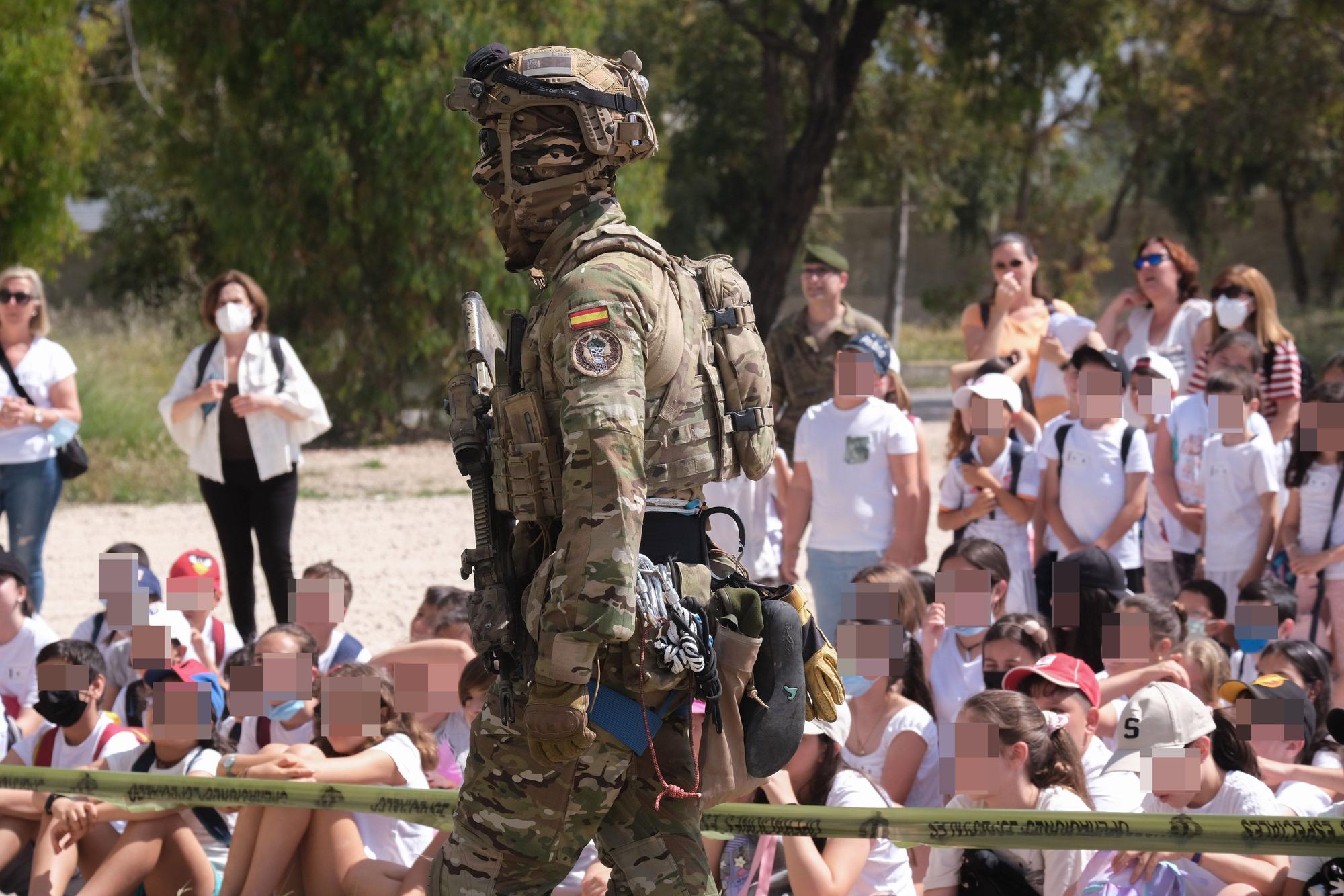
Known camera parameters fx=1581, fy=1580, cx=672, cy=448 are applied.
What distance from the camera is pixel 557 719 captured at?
301cm

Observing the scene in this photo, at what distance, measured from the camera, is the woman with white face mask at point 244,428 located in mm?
7582

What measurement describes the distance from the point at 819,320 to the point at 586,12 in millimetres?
9918

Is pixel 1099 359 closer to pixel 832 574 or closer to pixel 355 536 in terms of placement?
pixel 832 574

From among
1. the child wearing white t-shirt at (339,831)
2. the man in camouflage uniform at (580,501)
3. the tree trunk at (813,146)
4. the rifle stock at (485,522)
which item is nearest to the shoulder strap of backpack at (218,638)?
the child wearing white t-shirt at (339,831)

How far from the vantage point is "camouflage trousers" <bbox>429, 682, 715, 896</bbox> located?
10.5 ft

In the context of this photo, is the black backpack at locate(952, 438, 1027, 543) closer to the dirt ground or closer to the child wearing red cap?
the child wearing red cap

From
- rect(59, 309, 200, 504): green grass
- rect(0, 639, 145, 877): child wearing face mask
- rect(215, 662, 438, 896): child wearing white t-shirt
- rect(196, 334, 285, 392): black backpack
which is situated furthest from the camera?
rect(59, 309, 200, 504): green grass

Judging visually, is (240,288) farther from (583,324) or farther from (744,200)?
(744,200)

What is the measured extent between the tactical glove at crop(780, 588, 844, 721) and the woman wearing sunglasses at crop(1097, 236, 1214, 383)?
4829 mm

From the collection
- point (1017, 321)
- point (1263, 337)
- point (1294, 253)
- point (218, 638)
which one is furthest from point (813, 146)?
point (1294, 253)

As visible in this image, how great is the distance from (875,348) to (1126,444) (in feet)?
3.73

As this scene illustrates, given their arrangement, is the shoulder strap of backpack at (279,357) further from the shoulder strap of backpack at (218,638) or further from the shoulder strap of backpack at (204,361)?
the shoulder strap of backpack at (218,638)

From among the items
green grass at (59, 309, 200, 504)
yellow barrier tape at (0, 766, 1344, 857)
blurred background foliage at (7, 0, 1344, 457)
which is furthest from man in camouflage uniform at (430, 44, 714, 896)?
blurred background foliage at (7, 0, 1344, 457)

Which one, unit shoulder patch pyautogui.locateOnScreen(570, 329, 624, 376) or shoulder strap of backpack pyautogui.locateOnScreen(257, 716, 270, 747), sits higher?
unit shoulder patch pyautogui.locateOnScreen(570, 329, 624, 376)
